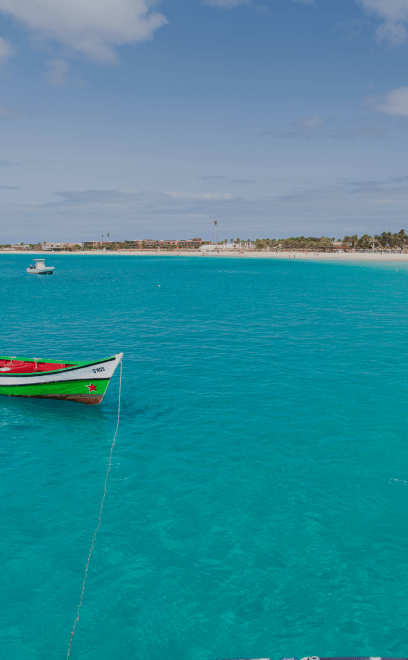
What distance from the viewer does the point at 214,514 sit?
1641 cm

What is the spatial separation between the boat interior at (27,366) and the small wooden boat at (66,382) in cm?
7

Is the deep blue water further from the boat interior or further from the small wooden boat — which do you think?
the boat interior

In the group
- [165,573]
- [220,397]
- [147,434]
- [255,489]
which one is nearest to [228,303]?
[220,397]

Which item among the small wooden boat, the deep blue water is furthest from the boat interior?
the deep blue water

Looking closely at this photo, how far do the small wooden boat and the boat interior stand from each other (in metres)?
0.07

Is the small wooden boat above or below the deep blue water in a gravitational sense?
above

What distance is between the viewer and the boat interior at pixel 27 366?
2836 centimetres

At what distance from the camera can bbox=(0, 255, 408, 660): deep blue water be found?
11.8 m

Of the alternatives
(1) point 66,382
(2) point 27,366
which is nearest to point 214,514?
(1) point 66,382

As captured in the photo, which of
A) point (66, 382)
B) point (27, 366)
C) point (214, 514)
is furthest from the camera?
point (27, 366)

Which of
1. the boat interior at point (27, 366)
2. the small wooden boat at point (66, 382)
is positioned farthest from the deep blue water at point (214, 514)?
the boat interior at point (27, 366)

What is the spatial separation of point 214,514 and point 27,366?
60.8 feet

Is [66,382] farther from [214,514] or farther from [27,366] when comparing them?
[214,514]

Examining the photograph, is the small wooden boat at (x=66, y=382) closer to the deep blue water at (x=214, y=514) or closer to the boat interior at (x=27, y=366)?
the boat interior at (x=27, y=366)
